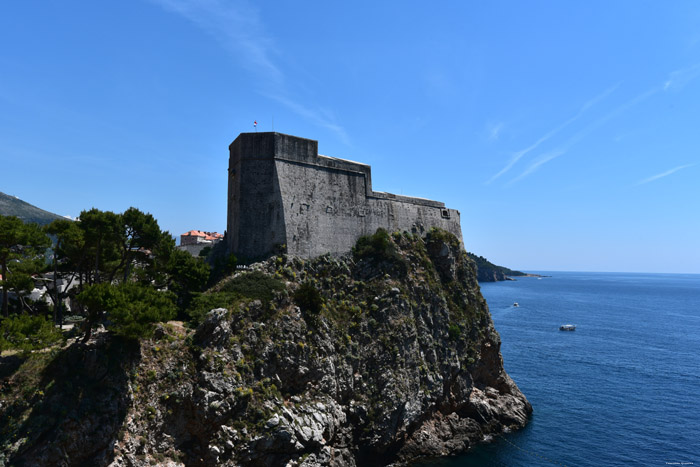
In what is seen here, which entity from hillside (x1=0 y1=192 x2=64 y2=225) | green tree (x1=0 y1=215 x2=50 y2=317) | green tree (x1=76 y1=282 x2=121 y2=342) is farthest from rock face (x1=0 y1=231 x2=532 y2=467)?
hillside (x1=0 y1=192 x2=64 y2=225)

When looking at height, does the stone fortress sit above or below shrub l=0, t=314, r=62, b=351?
above

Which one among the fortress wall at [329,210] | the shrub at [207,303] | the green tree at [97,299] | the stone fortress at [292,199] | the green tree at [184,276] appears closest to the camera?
the green tree at [97,299]

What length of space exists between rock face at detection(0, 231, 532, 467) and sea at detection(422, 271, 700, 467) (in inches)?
136

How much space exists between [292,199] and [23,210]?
Answer: 468 feet

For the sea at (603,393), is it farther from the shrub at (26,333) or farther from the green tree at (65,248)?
the green tree at (65,248)

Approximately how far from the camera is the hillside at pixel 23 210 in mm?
128250

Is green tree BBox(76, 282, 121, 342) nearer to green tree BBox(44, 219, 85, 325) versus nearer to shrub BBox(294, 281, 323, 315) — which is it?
green tree BBox(44, 219, 85, 325)

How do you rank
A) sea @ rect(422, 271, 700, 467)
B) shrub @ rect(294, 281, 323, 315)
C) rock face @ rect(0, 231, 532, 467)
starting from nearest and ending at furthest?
rock face @ rect(0, 231, 532, 467)
shrub @ rect(294, 281, 323, 315)
sea @ rect(422, 271, 700, 467)

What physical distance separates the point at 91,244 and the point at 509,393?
4357 centimetres

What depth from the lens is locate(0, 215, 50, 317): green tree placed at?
25156 mm

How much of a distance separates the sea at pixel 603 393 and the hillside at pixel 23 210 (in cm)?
14100

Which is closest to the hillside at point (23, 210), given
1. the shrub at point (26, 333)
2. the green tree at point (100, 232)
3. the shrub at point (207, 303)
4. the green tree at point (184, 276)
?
the green tree at point (100, 232)

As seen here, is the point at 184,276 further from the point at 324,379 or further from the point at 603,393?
the point at 603,393

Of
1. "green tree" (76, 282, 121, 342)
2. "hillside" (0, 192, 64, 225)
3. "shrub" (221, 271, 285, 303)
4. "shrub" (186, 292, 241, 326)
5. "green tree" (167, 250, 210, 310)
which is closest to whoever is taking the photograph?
"green tree" (76, 282, 121, 342)
